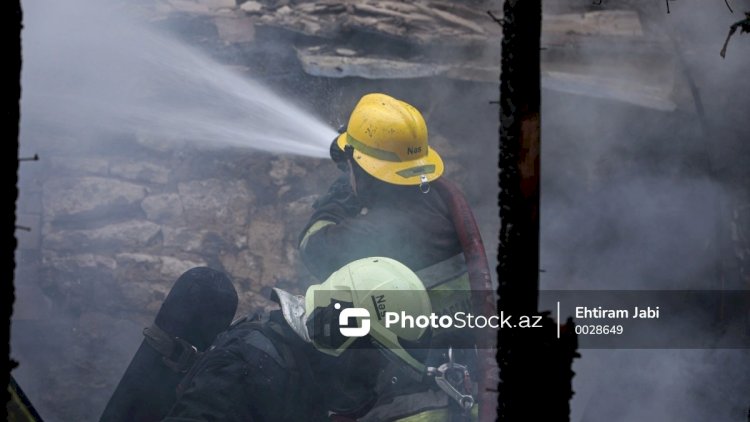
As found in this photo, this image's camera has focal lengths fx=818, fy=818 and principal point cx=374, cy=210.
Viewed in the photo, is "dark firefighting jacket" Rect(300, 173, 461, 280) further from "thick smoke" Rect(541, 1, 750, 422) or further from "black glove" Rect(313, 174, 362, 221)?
"thick smoke" Rect(541, 1, 750, 422)

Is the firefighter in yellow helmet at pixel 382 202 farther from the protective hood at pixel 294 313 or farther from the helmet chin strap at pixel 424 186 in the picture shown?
the protective hood at pixel 294 313

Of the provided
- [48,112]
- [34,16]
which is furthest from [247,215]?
[34,16]

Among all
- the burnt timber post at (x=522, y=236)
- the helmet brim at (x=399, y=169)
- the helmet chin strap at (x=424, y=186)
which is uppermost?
the burnt timber post at (x=522, y=236)

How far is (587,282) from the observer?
880 centimetres

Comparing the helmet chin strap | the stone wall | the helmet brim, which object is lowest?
the stone wall

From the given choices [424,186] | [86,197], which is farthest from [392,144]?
[86,197]

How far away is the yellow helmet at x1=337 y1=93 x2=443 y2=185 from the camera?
6.30 metres

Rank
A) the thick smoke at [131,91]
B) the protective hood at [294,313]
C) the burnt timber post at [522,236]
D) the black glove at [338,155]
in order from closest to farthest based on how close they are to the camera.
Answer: the burnt timber post at [522,236], the protective hood at [294,313], the black glove at [338,155], the thick smoke at [131,91]

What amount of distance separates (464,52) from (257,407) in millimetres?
5505

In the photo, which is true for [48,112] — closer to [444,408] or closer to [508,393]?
[444,408]

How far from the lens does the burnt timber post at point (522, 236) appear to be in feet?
9.87

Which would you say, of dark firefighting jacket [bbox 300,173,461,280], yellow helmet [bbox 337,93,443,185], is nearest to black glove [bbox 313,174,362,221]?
dark firefighting jacket [bbox 300,173,461,280]

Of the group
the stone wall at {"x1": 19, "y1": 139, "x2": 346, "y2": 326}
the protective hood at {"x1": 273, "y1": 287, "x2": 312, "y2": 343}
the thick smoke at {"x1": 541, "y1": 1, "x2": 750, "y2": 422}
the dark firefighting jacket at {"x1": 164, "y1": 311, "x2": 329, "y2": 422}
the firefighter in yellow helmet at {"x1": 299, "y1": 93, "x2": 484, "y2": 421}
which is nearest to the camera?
the dark firefighting jacket at {"x1": 164, "y1": 311, "x2": 329, "y2": 422}

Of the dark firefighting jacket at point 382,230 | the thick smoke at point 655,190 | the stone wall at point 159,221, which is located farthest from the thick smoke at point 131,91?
the thick smoke at point 655,190
